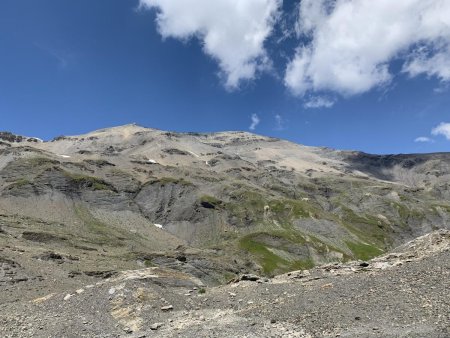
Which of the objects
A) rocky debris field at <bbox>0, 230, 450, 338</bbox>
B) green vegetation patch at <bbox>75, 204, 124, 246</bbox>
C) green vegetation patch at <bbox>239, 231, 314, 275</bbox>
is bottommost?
rocky debris field at <bbox>0, 230, 450, 338</bbox>

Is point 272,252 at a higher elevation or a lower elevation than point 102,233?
lower

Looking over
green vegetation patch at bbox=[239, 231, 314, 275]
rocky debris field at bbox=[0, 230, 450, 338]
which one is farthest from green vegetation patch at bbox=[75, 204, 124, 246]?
rocky debris field at bbox=[0, 230, 450, 338]

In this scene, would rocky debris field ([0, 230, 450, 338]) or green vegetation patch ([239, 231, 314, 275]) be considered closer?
rocky debris field ([0, 230, 450, 338])

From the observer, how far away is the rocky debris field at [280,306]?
2761 centimetres

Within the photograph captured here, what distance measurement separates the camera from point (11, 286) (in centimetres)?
5638

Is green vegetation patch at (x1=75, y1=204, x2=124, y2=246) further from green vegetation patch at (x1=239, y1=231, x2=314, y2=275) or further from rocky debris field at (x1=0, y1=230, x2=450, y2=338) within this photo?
rocky debris field at (x1=0, y1=230, x2=450, y2=338)

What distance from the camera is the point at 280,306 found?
104 ft

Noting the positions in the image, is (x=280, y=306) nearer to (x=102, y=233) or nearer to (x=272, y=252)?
(x=272, y=252)

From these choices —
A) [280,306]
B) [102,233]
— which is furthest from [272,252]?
[280,306]

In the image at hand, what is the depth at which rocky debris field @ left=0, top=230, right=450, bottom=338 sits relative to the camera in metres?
27.6

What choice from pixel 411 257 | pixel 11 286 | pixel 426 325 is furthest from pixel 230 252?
pixel 426 325

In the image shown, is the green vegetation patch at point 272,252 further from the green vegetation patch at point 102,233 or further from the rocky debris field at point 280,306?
the rocky debris field at point 280,306

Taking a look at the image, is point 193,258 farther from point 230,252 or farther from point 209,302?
A: point 209,302

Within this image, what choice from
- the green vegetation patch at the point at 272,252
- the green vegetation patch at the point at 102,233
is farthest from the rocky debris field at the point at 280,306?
the green vegetation patch at the point at 272,252
